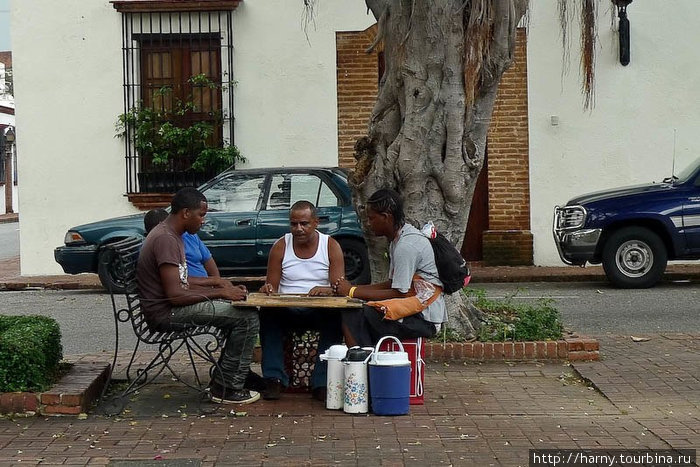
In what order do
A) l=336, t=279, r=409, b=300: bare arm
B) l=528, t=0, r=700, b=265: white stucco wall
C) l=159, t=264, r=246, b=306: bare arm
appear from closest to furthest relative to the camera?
l=159, t=264, r=246, b=306: bare arm < l=336, t=279, r=409, b=300: bare arm < l=528, t=0, r=700, b=265: white stucco wall

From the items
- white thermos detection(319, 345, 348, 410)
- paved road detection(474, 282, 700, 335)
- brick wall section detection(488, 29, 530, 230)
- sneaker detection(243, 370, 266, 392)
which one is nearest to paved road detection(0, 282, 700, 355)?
paved road detection(474, 282, 700, 335)

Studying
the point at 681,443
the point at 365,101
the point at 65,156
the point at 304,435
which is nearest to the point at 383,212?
the point at 304,435

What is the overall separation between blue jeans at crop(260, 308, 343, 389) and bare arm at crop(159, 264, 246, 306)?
1.15ft

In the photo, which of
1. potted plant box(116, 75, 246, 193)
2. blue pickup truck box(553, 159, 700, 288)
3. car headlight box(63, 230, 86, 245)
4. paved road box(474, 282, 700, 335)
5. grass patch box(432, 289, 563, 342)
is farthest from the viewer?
potted plant box(116, 75, 246, 193)

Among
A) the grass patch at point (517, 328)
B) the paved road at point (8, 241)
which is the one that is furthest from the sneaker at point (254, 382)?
the paved road at point (8, 241)

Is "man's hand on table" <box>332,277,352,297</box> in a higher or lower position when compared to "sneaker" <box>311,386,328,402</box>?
higher

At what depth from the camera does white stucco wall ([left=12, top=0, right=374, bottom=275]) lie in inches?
742

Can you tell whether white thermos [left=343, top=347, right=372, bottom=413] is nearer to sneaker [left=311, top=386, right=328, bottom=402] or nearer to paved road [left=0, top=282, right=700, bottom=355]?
sneaker [left=311, top=386, right=328, bottom=402]

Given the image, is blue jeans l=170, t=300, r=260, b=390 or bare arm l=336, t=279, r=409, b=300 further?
bare arm l=336, t=279, r=409, b=300

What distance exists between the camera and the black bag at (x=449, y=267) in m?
7.78

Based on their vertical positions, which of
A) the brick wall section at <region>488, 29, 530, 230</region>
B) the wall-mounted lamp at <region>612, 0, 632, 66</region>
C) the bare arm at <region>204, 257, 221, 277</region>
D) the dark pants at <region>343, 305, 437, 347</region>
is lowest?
the dark pants at <region>343, 305, 437, 347</region>

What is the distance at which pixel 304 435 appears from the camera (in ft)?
22.8

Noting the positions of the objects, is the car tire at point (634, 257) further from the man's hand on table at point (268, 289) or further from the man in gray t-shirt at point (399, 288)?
the man's hand on table at point (268, 289)

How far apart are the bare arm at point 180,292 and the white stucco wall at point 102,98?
11331 millimetres
